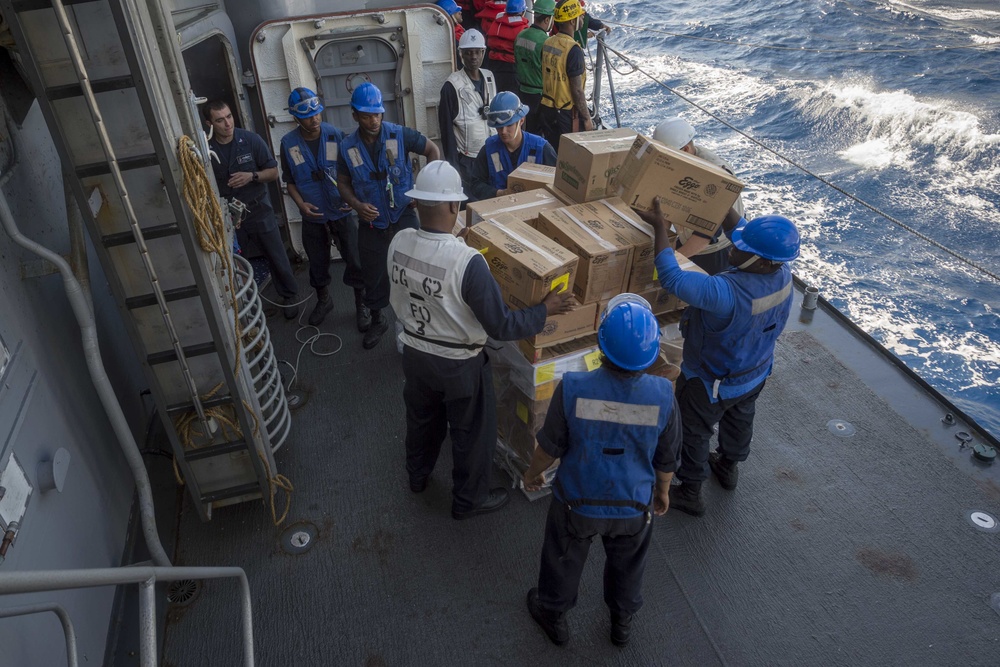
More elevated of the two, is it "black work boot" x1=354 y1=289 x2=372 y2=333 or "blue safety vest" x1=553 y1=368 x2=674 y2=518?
"blue safety vest" x1=553 y1=368 x2=674 y2=518

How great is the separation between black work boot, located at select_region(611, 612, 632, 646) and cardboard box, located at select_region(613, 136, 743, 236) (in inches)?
90.8

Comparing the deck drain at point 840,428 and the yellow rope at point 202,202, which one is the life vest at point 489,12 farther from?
the deck drain at point 840,428

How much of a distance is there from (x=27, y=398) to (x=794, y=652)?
12.5ft

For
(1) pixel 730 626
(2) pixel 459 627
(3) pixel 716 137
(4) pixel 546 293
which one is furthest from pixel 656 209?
(3) pixel 716 137

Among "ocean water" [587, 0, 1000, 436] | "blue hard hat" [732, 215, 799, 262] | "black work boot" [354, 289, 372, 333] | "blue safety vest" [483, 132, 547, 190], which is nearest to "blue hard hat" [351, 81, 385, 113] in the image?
"blue safety vest" [483, 132, 547, 190]

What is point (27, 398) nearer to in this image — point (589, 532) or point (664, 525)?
Result: point (589, 532)

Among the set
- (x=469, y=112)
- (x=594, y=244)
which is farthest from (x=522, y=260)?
(x=469, y=112)

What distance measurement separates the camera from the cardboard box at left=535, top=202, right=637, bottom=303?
3.75 metres

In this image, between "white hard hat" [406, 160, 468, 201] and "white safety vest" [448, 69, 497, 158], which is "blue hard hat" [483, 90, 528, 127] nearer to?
"white safety vest" [448, 69, 497, 158]

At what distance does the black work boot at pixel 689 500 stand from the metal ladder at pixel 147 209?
252 centimetres

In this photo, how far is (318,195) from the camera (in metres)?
5.52

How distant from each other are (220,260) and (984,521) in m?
4.70

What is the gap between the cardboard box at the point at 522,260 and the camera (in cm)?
351

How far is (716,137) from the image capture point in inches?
805
